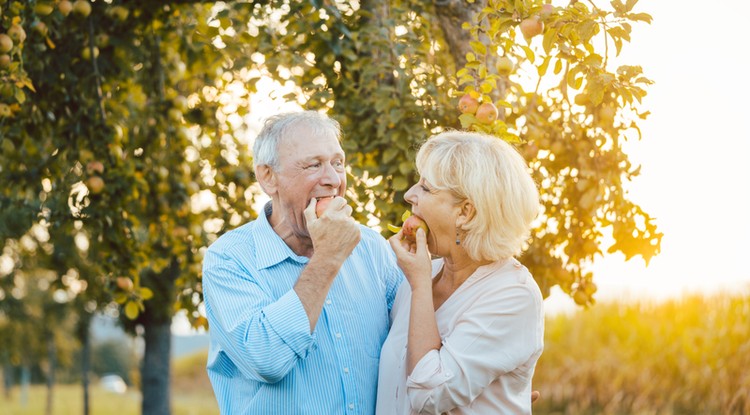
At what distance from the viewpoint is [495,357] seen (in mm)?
2225

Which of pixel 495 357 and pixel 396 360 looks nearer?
pixel 495 357

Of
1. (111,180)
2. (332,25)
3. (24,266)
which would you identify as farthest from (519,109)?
(24,266)

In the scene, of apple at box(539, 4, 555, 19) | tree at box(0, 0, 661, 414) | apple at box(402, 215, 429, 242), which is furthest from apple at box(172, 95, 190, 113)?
apple at box(402, 215, 429, 242)

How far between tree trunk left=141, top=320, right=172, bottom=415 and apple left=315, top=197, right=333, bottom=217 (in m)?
7.05

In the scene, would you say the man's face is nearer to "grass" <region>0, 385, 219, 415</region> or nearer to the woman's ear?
the woman's ear

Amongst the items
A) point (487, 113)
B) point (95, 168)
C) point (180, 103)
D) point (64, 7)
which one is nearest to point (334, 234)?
point (487, 113)

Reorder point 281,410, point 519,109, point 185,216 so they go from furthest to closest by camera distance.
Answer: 1. point 185,216
2. point 519,109
3. point 281,410

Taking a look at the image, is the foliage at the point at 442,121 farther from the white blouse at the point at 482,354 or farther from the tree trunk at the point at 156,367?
the tree trunk at the point at 156,367

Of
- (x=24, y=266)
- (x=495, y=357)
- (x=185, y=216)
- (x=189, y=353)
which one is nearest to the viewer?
(x=495, y=357)

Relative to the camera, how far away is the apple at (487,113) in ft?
9.36

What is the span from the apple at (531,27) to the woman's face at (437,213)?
28.1 inches

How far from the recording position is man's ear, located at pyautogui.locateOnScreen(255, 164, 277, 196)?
2686 millimetres

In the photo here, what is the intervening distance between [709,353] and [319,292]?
7.79 m

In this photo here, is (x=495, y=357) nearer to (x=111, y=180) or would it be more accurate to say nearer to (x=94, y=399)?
(x=111, y=180)
